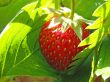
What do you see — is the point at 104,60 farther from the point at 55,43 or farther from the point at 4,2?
the point at 4,2

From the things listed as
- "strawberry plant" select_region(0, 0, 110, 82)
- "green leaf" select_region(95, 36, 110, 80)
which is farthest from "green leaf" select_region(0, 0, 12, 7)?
"green leaf" select_region(95, 36, 110, 80)

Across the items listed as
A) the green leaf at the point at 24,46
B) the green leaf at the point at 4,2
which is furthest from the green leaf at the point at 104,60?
the green leaf at the point at 4,2

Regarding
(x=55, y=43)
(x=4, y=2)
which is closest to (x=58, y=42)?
(x=55, y=43)

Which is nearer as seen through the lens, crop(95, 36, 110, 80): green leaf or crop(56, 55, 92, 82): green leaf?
crop(95, 36, 110, 80): green leaf

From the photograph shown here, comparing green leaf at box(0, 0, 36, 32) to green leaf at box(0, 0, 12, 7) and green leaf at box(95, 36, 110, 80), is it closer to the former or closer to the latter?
green leaf at box(0, 0, 12, 7)

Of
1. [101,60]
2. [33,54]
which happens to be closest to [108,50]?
[101,60]

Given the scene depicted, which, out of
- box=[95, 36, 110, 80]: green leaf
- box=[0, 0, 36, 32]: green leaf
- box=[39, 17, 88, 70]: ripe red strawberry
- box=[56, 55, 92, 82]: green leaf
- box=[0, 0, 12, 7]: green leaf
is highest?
box=[0, 0, 12, 7]: green leaf

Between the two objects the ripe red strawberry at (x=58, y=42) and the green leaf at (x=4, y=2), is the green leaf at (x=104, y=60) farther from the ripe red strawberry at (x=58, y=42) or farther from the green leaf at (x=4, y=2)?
the green leaf at (x=4, y=2)

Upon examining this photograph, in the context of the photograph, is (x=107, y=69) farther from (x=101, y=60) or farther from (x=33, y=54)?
(x=33, y=54)
